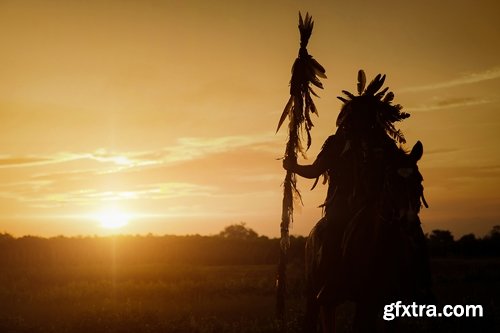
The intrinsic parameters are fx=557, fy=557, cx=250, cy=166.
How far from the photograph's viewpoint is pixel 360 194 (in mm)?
7172

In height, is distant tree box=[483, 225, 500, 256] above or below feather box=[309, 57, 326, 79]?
below

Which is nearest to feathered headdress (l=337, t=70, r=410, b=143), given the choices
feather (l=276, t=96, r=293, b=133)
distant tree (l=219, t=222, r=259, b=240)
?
feather (l=276, t=96, r=293, b=133)

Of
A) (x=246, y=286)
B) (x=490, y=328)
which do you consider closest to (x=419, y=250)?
(x=490, y=328)

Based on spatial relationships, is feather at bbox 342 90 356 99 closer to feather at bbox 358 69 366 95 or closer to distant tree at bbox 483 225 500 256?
feather at bbox 358 69 366 95

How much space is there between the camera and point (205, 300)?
22734 mm

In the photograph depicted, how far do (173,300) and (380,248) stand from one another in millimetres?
16992

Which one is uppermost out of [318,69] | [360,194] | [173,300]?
[318,69]

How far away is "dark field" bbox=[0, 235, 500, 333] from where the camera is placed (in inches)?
574

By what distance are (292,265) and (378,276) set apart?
32.3m

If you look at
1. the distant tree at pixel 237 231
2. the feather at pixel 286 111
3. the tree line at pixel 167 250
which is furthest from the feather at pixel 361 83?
the distant tree at pixel 237 231

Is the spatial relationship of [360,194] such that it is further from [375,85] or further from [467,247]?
[467,247]

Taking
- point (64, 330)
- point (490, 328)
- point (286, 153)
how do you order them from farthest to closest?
point (64, 330)
point (490, 328)
point (286, 153)

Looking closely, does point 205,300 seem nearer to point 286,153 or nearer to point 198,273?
point 198,273

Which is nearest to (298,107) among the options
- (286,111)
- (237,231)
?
(286,111)
